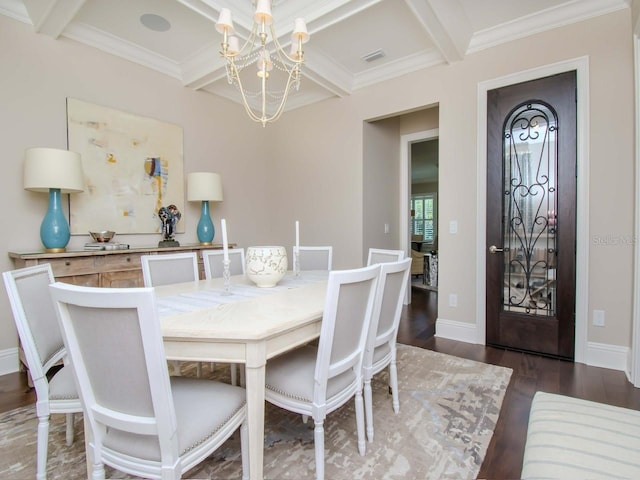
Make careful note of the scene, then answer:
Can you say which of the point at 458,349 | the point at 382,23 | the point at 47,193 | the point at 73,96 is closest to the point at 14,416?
the point at 47,193

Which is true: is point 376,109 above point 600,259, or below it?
above

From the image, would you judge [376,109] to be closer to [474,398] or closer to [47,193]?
[474,398]

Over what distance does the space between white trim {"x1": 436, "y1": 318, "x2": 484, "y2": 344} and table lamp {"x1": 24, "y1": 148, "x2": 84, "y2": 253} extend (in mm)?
3480

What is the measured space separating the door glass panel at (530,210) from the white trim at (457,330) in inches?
14.9

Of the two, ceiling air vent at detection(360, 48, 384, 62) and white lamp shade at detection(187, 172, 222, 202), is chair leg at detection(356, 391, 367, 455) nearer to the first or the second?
white lamp shade at detection(187, 172, 222, 202)

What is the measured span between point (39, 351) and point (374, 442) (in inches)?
63.2

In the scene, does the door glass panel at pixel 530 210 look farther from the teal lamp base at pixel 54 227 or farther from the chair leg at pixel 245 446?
the teal lamp base at pixel 54 227

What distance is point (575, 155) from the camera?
103 inches

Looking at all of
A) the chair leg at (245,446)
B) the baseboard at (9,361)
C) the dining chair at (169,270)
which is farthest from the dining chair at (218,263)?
the baseboard at (9,361)

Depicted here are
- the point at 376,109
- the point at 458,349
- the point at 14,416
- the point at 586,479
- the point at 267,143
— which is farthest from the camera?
the point at 267,143

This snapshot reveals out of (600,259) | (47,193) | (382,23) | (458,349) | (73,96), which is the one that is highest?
(382,23)

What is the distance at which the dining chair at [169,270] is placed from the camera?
7.25 feet

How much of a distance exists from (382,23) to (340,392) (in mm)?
2932

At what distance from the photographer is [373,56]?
3.36 metres
